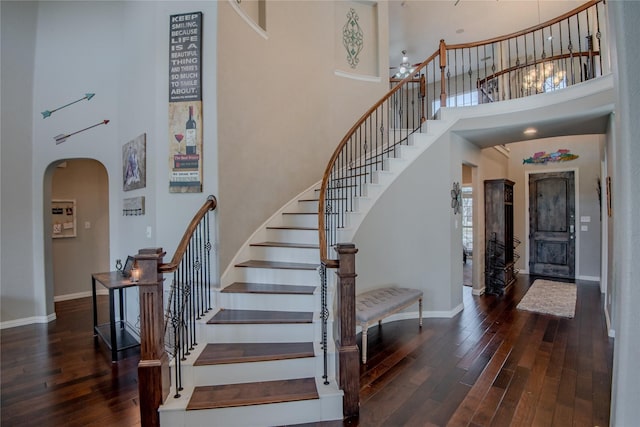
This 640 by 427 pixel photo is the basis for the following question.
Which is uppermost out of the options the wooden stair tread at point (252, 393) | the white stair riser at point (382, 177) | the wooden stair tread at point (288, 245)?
the white stair riser at point (382, 177)

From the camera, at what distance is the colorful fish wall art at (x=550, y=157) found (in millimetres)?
6374

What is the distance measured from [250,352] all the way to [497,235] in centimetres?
486

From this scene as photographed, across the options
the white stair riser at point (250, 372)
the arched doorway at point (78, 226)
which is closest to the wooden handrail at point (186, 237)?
the white stair riser at point (250, 372)

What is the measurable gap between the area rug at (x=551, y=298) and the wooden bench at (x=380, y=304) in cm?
200

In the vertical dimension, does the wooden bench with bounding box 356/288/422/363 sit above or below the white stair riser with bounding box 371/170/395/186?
below

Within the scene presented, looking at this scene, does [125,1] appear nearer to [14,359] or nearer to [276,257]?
[276,257]

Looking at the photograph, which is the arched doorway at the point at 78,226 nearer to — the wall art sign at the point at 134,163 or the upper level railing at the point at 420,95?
→ the wall art sign at the point at 134,163

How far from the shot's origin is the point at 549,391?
2.39 m

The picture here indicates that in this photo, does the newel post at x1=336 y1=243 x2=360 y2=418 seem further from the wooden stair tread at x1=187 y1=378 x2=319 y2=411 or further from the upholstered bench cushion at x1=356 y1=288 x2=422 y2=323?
the upholstered bench cushion at x1=356 y1=288 x2=422 y2=323

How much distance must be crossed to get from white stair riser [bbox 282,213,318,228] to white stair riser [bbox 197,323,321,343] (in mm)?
1462

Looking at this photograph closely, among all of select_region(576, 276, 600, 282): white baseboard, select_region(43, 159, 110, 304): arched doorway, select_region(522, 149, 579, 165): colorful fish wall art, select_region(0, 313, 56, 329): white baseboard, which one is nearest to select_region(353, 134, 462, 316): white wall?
select_region(522, 149, 579, 165): colorful fish wall art

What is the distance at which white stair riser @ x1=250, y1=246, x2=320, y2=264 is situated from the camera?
3.32 meters

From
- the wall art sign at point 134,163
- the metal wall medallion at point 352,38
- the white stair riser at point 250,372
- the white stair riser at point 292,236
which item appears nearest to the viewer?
the white stair riser at point 250,372

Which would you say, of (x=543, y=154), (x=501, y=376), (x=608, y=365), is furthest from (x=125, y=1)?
(x=543, y=154)
